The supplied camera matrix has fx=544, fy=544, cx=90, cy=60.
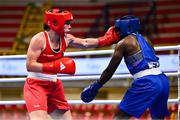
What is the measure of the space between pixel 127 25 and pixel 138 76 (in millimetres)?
359

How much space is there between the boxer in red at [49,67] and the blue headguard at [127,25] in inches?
9.6

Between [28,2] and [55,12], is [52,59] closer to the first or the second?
[55,12]

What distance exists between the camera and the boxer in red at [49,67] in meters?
3.74

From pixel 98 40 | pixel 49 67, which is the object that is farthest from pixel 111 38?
pixel 49 67

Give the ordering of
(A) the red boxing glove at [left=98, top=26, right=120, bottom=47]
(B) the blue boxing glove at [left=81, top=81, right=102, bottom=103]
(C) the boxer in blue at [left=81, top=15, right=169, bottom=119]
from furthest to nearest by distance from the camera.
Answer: (A) the red boxing glove at [left=98, top=26, right=120, bottom=47] < (B) the blue boxing glove at [left=81, top=81, right=102, bottom=103] < (C) the boxer in blue at [left=81, top=15, right=169, bottom=119]

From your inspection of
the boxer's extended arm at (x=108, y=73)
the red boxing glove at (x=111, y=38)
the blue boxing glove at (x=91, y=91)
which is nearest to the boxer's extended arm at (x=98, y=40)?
the red boxing glove at (x=111, y=38)

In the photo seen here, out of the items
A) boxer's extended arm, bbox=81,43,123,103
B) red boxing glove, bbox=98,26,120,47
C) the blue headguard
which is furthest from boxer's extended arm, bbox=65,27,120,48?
boxer's extended arm, bbox=81,43,123,103

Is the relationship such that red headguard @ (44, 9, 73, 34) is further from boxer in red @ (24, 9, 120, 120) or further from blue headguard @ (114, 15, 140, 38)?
blue headguard @ (114, 15, 140, 38)

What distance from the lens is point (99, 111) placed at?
7562mm

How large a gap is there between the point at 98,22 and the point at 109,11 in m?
0.41

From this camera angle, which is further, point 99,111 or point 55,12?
point 99,111

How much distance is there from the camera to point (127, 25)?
3.74 meters

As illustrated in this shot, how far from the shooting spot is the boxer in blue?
3.64 meters

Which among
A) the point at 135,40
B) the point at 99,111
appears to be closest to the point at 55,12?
the point at 135,40
